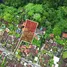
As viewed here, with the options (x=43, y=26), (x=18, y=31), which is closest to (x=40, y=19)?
(x=43, y=26)

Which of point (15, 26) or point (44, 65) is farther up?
point (15, 26)

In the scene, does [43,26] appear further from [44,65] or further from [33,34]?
[44,65]

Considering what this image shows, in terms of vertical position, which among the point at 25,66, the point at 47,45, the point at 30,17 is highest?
the point at 30,17

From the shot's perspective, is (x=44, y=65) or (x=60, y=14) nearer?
(x=44, y=65)

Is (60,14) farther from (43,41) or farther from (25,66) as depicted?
(25,66)

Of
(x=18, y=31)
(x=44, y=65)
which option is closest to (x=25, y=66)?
(x=44, y=65)

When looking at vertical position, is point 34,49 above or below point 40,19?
below
